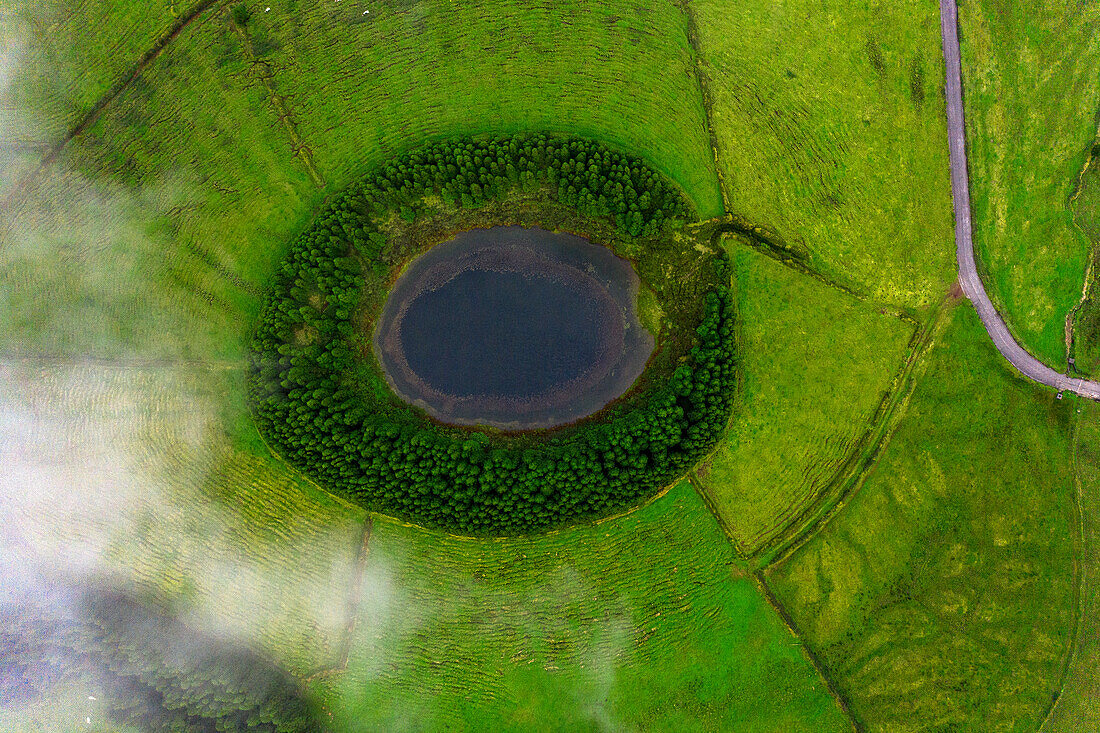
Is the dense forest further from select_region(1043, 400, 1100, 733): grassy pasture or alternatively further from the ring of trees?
select_region(1043, 400, 1100, 733): grassy pasture

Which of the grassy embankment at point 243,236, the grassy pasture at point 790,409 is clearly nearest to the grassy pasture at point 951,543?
the grassy pasture at point 790,409

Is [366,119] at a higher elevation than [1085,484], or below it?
higher

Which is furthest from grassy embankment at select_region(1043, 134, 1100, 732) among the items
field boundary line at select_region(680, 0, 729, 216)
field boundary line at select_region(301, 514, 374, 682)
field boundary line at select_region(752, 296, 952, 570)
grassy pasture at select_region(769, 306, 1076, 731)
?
field boundary line at select_region(301, 514, 374, 682)

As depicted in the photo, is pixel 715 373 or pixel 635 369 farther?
pixel 635 369

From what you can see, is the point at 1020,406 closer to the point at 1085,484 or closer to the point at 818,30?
the point at 1085,484

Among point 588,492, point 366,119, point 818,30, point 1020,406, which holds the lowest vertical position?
point 1020,406

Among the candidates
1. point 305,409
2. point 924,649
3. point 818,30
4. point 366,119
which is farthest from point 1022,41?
point 305,409
